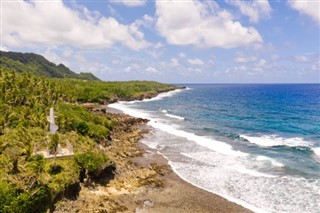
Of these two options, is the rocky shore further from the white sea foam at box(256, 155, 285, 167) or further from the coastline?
the white sea foam at box(256, 155, 285, 167)

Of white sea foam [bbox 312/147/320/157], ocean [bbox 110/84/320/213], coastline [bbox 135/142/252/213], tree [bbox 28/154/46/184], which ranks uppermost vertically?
tree [bbox 28/154/46/184]

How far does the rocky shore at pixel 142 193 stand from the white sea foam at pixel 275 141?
20.1 m

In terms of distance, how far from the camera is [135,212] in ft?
90.6

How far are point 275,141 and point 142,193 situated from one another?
31.9m

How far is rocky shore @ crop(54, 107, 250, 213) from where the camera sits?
28281 millimetres

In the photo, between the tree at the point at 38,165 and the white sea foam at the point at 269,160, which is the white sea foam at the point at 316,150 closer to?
the white sea foam at the point at 269,160

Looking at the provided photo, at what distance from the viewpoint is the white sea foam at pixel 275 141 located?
5153 centimetres

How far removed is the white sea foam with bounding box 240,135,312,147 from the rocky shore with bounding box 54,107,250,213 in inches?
791

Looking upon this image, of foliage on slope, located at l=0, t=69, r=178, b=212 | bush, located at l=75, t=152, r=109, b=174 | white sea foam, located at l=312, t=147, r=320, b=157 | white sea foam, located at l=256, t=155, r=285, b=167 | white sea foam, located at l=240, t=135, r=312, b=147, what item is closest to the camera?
foliage on slope, located at l=0, t=69, r=178, b=212

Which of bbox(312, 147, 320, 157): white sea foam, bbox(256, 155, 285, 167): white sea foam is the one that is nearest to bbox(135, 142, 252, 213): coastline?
bbox(256, 155, 285, 167): white sea foam

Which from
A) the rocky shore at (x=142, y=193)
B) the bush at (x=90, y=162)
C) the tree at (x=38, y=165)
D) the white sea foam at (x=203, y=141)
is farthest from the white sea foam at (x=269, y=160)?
the tree at (x=38, y=165)

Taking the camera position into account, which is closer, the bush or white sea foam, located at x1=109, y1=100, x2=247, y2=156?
the bush

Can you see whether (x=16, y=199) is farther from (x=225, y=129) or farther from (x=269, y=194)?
(x=225, y=129)

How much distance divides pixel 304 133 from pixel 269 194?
35124mm
